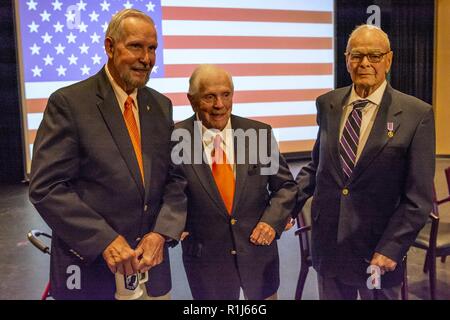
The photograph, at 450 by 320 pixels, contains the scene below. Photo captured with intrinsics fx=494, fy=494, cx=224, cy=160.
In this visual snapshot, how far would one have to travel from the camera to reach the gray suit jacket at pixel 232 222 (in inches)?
58.0

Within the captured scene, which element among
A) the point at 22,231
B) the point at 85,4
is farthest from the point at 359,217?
the point at 85,4

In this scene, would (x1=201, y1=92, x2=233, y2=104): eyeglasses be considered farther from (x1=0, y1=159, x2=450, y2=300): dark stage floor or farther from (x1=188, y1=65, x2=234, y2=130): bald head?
(x1=0, y1=159, x2=450, y2=300): dark stage floor

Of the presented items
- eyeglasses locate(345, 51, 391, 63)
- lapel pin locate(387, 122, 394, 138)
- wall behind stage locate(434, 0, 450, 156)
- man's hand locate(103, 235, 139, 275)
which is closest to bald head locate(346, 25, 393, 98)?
eyeglasses locate(345, 51, 391, 63)

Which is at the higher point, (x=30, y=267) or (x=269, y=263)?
(x=269, y=263)

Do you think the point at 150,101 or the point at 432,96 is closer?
the point at 150,101

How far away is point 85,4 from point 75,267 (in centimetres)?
462

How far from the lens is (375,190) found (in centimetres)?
151

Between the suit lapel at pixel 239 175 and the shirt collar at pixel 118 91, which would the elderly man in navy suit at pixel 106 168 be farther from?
the suit lapel at pixel 239 175

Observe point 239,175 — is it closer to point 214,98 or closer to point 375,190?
point 214,98

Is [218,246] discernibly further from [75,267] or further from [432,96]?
[432,96]

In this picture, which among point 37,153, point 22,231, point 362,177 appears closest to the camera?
point 37,153

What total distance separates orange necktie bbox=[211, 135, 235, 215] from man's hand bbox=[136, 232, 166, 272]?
9.2 inches

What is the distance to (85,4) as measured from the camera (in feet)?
17.7

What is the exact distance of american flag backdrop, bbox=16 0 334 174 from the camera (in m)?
5.43
